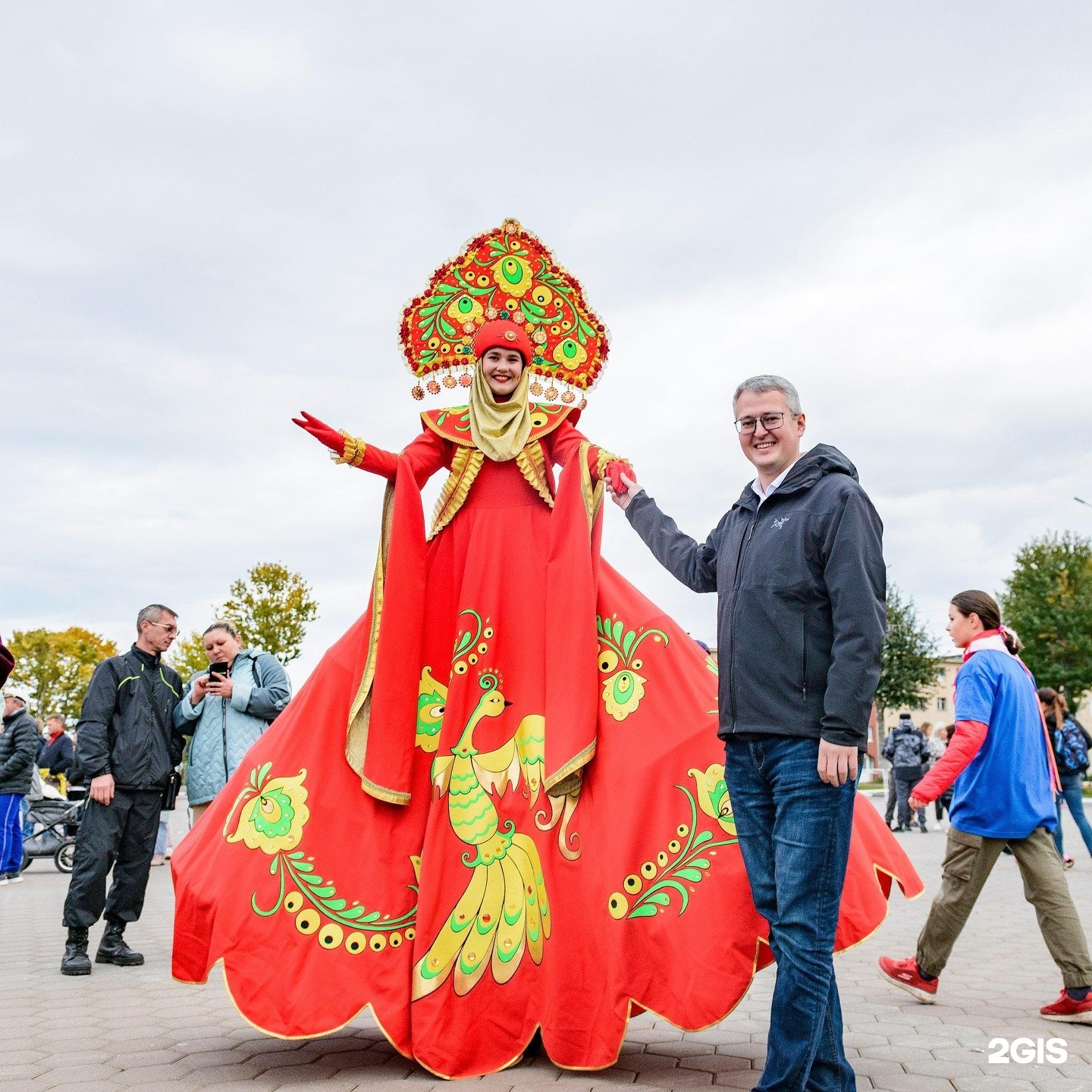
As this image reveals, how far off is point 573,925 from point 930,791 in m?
1.86

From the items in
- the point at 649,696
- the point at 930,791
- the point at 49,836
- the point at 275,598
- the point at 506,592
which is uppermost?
the point at 275,598

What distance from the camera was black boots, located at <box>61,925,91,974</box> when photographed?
20.7 feet

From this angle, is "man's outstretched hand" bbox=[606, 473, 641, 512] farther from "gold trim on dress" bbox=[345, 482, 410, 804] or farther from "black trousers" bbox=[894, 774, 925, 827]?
"black trousers" bbox=[894, 774, 925, 827]

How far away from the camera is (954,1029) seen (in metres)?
4.69

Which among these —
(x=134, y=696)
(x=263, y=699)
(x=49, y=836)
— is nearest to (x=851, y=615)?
(x=263, y=699)

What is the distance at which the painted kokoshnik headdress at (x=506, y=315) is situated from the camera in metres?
5.07

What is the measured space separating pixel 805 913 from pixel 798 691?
623 mm

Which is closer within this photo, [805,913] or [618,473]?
[805,913]

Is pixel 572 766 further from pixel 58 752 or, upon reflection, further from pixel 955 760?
pixel 58 752

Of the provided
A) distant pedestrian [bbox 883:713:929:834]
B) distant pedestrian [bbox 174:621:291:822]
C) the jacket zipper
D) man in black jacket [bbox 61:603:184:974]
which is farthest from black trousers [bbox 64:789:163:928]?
Answer: distant pedestrian [bbox 883:713:929:834]

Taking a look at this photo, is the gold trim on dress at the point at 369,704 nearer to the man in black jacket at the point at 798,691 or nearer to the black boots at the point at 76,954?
the man in black jacket at the point at 798,691

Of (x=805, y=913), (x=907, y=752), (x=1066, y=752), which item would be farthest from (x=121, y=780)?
(x=907, y=752)

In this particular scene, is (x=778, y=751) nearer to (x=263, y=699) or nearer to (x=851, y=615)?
(x=851, y=615)

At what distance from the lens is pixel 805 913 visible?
321cm
